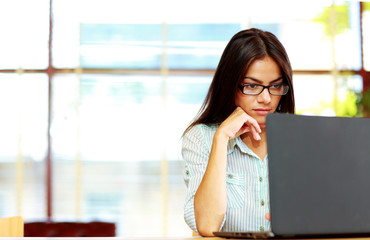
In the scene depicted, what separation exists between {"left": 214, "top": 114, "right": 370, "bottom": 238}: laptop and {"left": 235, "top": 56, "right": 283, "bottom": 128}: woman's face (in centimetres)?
71

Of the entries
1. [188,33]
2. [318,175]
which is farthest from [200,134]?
[188,33]

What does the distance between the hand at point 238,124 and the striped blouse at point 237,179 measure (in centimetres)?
14

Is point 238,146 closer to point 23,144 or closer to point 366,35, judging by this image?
point 23,144

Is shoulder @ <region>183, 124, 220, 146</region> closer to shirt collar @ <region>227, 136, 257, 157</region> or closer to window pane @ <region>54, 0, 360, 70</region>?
shirt collar @ <region>227, 136, 257, 157</region>

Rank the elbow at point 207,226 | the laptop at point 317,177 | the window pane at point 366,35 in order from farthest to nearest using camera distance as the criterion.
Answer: the window pane at point 366,35 < the elbow at point 207,226 < the laptop at point 317,177

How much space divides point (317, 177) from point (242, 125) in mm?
659

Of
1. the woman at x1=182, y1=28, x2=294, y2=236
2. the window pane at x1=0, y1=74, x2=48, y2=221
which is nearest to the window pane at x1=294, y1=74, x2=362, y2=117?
the window pane at x1=0, y1=74, x2=48, y2=221

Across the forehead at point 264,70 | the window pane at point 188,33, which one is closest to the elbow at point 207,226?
the forehead at point 264,70

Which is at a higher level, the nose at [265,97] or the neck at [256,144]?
the nose at [265,97]

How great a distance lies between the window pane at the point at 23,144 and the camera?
193 inches

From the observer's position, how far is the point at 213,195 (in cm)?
166

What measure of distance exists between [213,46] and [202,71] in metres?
0.26

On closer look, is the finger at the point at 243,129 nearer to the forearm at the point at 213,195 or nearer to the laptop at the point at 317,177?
the forearm at the point at 213,195

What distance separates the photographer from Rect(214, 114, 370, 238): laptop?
1116mm
